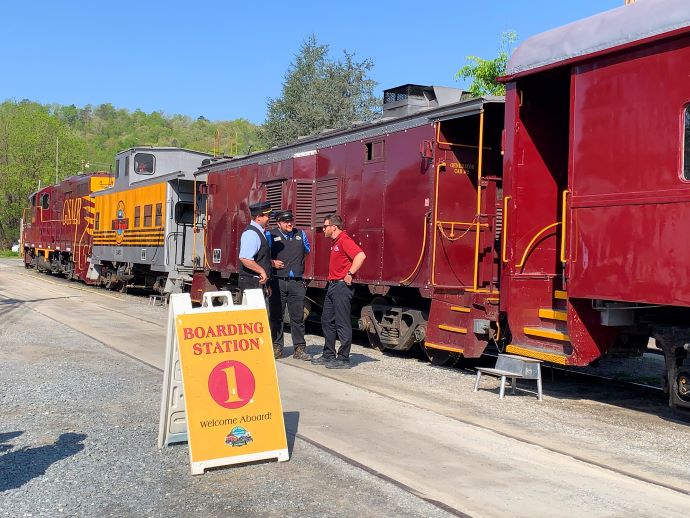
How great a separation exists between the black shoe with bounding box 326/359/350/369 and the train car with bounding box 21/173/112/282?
1882 cm

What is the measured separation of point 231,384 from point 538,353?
12.7 feet

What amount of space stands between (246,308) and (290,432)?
1338mm

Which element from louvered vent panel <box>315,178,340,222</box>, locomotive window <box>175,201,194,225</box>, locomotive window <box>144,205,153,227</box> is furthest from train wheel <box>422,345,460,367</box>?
locomotive window <box>144,205,153,227</box>

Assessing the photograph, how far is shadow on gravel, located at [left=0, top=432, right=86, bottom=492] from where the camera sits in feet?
16.7

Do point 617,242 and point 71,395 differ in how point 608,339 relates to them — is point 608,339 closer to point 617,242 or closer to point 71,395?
point 617,242

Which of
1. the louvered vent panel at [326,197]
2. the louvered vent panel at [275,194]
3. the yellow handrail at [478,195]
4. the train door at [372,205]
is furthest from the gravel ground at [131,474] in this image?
the louvered vent panel at [275,194]

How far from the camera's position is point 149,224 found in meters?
20.7

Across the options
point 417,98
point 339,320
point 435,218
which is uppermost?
point 417,98

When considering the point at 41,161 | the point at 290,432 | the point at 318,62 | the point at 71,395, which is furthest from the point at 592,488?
the point at 41,161

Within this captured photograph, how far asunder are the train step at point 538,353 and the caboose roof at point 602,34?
290 cm

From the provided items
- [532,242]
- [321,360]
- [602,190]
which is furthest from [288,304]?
[602,190]

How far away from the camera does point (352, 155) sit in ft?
39.1

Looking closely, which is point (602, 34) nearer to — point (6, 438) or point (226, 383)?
point (226, 383)

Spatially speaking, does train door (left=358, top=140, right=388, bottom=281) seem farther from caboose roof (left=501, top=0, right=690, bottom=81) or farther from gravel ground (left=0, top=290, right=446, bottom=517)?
gravel ground (left=0, top=290, right=446, bottom=517)
